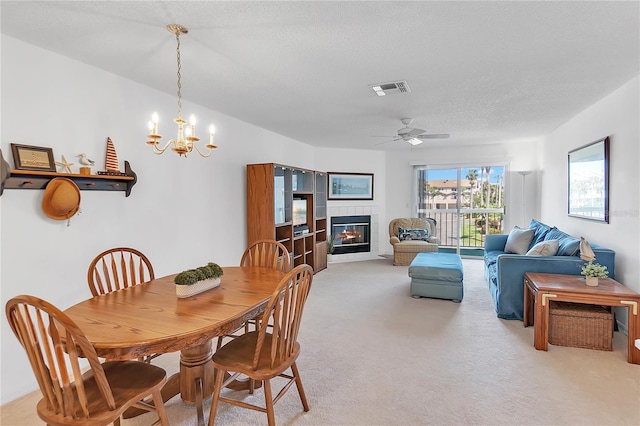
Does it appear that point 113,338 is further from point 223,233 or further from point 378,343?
point 223,233

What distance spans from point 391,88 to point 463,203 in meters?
4.75

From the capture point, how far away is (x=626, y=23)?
2141 millimetres

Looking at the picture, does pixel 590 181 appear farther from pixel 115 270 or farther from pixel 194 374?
pixel 115 270

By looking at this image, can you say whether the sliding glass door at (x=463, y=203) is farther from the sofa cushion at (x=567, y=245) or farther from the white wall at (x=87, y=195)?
the white wall at (x=87, y=195)

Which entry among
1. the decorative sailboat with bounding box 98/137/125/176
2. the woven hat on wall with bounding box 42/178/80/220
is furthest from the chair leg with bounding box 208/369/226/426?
the decorative sailboat with bounding box 98/137/125/176

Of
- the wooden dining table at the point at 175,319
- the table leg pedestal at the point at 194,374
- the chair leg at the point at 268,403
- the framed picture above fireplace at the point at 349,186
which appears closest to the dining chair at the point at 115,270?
the wooden dining table at the point at 175,319

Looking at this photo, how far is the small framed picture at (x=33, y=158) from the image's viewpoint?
2.28 m

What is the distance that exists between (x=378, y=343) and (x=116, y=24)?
10.3ft

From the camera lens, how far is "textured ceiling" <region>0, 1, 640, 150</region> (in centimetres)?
197

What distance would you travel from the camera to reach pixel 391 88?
3.30m

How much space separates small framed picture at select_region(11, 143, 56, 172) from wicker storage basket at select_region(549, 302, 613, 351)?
425 centimetres

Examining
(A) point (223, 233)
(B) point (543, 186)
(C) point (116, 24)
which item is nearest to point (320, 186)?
(A) point (223, 233)

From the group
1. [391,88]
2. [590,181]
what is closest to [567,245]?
[590,181]

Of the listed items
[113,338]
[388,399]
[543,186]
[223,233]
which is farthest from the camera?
[543,186]
